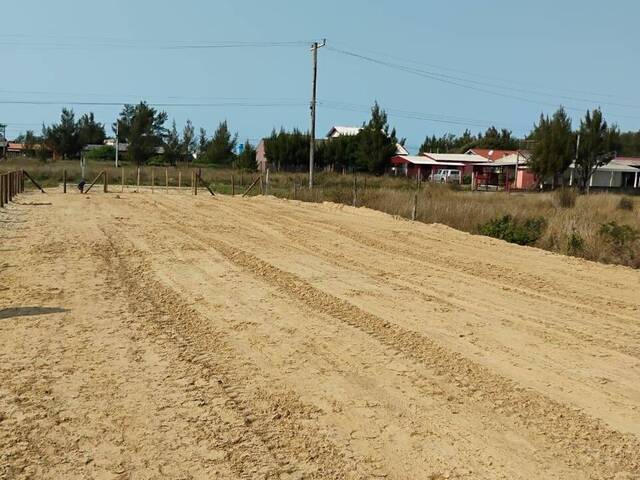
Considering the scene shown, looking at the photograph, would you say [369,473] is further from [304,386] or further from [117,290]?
[117,290]

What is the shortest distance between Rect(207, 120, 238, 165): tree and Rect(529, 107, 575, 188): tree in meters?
51.3

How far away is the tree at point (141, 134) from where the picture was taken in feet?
288

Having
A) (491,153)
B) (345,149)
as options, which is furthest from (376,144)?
(491,153)

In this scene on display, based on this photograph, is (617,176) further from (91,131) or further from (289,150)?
(91,131)

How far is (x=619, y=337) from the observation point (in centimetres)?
717

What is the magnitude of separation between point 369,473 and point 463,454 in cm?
68

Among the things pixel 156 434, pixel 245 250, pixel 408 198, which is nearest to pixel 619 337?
pixel 156 434

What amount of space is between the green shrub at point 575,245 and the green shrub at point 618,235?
52cm

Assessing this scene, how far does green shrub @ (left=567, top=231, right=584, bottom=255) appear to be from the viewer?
14250 mm

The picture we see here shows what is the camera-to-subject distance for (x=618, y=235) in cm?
1404

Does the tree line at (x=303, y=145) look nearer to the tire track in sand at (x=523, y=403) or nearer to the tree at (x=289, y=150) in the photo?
the tree at (x=289, y=150)

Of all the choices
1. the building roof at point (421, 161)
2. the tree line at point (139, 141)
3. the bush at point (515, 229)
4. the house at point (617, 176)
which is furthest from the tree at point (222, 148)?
the bush at point (515, 229)

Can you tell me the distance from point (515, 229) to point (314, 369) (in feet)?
40.0

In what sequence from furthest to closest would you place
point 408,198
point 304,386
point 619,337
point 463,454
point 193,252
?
1. point 408,198
2. point 193,252
3. point 619,337
4. point 304,386
5. point 463,454
